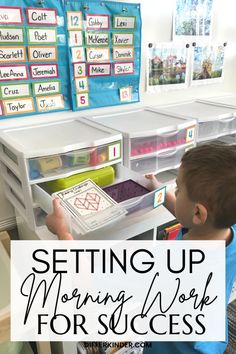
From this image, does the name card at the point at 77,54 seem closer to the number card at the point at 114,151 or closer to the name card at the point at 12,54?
the name card at the point at 12,54

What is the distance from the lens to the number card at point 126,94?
123 centimetres

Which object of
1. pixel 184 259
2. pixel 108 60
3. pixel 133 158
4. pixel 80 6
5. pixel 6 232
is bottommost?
pixel 6 232

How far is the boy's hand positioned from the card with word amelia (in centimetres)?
47

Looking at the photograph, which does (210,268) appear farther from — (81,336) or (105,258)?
(81,336)

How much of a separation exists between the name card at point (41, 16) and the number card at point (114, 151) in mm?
482

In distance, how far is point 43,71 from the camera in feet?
3.35

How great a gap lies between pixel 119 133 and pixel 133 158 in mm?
105

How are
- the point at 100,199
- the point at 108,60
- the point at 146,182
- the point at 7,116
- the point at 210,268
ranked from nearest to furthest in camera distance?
1. the point at 210,268
2. the point at 100,199
3. the point at 146,182
4. the point at 7,116
5. the point at 108,60

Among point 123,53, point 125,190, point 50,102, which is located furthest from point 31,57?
point 125,190

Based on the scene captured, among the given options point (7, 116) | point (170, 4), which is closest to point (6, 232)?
point (7, 116)

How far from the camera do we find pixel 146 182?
0.89 meters

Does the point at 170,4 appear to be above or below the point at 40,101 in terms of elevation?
above

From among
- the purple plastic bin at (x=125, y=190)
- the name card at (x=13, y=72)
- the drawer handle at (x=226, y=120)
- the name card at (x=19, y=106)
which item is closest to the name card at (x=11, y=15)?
the name card at (x=13, y=72)

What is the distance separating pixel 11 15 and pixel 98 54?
1.09 ft
